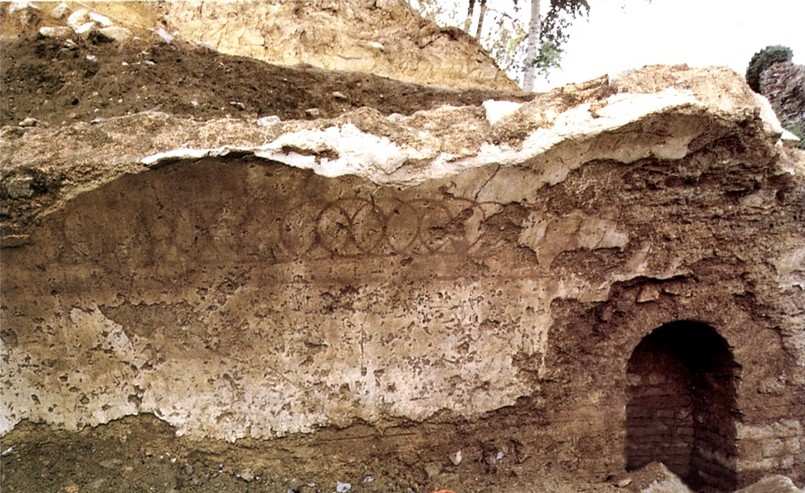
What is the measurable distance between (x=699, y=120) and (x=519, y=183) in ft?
2.95

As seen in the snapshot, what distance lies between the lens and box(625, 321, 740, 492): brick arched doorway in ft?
9.67

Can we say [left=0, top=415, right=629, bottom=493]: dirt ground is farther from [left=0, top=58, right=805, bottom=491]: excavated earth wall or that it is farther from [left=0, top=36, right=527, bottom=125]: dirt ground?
[left=0, top=36, right=527, bottom=125]: dirt ground

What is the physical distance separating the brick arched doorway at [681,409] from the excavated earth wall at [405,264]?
0.25 metres

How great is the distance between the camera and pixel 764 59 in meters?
11.4

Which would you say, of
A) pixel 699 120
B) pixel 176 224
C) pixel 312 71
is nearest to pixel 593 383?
pixel 699 120

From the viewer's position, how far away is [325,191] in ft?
7.61

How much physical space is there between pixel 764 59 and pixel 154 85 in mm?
12686

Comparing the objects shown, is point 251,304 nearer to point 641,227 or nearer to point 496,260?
point 496,260

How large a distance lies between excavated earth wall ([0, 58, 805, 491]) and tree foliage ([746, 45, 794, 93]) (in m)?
10.9

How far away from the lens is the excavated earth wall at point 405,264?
7.50 ft

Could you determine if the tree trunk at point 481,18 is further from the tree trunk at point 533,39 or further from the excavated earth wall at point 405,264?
the excavated earth wall at point 405,264

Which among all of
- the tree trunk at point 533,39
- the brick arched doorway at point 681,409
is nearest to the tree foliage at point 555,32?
the tree trunk at point 533,39

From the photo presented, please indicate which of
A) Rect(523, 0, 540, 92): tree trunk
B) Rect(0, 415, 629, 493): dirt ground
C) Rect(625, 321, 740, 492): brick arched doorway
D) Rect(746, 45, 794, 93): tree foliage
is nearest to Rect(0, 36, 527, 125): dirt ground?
Rect(0, 415, 629, 493): dirt ground

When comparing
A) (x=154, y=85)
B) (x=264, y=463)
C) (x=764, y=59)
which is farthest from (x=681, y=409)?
(x=764, y=59)
